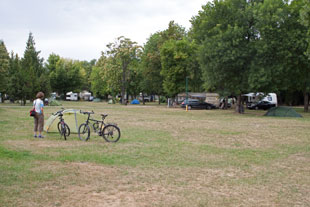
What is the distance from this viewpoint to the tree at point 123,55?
6083 cm

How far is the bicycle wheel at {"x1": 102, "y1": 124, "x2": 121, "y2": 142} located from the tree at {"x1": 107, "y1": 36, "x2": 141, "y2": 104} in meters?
48.5


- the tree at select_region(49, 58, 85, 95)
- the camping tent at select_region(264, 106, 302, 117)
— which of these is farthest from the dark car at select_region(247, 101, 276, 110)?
the tree at select_region(49, 58, 85, 95)

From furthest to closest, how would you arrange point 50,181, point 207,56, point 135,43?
point 135,43 → point 207,56 → point 50,181

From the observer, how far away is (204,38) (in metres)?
32.0

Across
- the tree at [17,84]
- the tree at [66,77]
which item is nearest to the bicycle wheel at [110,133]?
the tree at [17,84]

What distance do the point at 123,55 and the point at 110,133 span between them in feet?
161

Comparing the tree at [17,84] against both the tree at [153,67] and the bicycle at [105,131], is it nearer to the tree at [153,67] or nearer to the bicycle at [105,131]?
the tree at [153,67]

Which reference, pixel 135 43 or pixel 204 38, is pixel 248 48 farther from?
pixel 135 43

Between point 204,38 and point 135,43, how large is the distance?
102 feet

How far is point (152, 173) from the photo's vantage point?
7.74 meters

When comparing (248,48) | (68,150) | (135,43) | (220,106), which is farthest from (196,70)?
(68,150)

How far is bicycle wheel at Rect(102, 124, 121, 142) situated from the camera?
12.5m

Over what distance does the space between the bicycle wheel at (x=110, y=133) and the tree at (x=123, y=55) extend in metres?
48.5

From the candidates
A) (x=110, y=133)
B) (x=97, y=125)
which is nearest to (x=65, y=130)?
(x=97, y=125)
